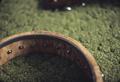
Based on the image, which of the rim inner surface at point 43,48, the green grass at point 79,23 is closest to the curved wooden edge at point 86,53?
the rim inner surface at point 43,48

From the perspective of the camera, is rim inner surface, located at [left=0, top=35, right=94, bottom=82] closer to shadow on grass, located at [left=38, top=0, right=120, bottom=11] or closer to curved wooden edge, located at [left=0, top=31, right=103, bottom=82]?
curved wooden edge, located at [left=0, top=31, right=103, bottom=82]

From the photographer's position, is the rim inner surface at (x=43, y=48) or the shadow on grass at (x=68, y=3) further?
the shadow on grass at (x=68, y=3)

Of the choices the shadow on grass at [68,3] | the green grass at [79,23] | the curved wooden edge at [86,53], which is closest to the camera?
the curved wooden edge at [86,53]

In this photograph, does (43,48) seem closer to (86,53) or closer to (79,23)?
(86,53)

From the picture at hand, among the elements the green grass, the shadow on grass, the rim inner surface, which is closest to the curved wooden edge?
the rim inner surface

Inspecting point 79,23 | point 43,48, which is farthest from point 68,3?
point 43,48

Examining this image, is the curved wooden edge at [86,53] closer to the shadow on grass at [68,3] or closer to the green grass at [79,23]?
the green grass at [79,23]

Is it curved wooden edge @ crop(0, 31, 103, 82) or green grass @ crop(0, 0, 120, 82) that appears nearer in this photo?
curved wooden edge @ crop(0, 31, 103, 82)

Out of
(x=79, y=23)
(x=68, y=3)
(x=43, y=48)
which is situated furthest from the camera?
(x=68, y=3)

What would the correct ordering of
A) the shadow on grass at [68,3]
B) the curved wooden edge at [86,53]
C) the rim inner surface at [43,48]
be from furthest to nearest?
the shadow on grass at [68,3] < the rim inner surface at [43,48] < the curved wooden edge at [86,53]
